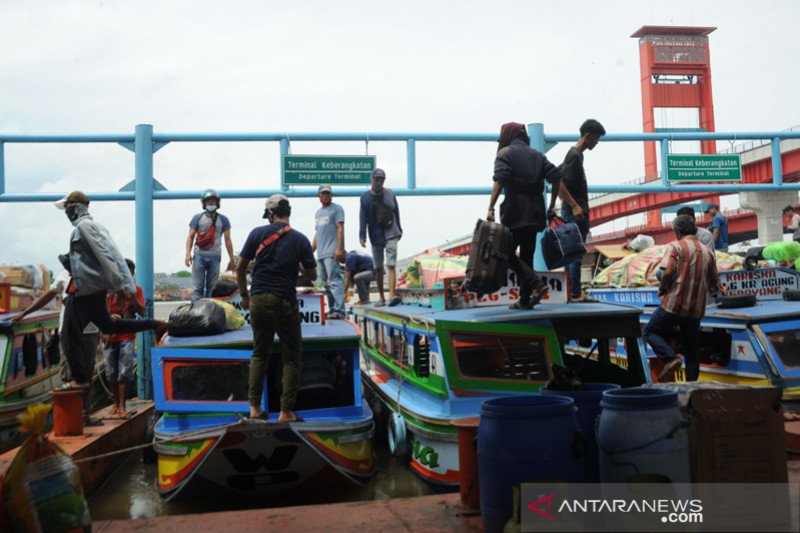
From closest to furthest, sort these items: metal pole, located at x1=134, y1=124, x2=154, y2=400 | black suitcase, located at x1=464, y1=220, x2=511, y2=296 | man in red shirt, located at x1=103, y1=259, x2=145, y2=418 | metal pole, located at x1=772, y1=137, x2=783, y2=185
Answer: black suitcase, located at x1=464, y1=220, x2=511, y2=296
man in red shirt, located at x1=103, y1=259, x2=145, y2=418
metal pole, located at x1=134, y1=124, x2=154, y2=400
metal pole, located at x1=772, y1=137, x2=783, y2=185

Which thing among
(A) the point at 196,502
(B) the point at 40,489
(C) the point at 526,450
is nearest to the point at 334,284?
(A) the point at 196,502

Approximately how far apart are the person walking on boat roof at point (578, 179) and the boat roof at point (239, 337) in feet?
9.14

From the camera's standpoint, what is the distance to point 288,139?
11.6 metres

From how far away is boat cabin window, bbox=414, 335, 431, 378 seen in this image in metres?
6.71

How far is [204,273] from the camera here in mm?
10203

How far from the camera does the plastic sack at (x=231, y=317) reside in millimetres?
7234

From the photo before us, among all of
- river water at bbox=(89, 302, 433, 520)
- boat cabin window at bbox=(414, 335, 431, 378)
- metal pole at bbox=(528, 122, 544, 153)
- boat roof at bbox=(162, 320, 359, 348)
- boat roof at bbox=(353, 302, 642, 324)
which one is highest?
metal pole at bbox=(528, 122, 544, 153)

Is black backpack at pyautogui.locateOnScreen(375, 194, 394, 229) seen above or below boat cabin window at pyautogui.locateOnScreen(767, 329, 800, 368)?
above

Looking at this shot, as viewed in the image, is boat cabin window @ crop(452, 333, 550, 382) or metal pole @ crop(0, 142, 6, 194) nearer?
boat cabin window @ crop(452, 333, 550, 382)

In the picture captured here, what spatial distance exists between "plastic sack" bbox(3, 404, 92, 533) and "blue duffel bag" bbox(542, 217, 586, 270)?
4975mm

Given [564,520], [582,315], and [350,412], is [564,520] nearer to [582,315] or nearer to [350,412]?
[582,315]

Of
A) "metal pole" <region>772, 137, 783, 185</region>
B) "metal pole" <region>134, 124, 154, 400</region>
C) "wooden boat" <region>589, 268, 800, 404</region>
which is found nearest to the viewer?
"wooden boat" <region>589, 268, 800, 404</region>

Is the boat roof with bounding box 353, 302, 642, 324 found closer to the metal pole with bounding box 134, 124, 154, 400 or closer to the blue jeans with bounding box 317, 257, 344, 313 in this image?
the blue jeans with bounding box 317, 257, 344, 313

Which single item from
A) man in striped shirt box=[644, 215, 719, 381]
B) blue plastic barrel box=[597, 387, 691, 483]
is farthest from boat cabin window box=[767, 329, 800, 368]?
blue plastic barrel box=[597, 387, 691, 483]
